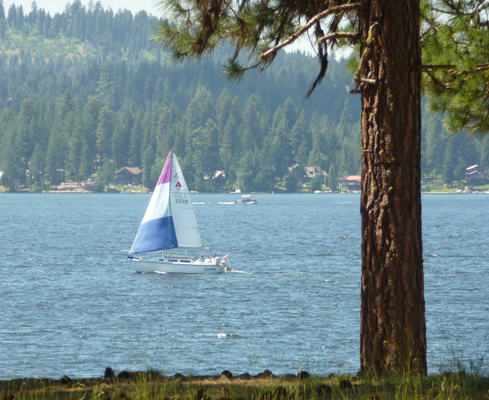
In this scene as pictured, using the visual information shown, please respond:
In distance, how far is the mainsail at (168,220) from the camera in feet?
135

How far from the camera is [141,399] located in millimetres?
5832

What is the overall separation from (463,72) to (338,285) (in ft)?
92.4

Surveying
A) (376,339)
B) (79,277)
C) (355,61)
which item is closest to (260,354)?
(355,61)

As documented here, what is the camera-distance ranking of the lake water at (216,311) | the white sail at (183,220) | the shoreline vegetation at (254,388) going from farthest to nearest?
the white sail at (183,220) → the lake water at (216,311) → the shoreline vegetation at (254,388)

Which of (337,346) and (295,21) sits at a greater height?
(295,21)

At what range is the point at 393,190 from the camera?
7383mm

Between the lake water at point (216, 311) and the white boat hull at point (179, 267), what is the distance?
1.78ft

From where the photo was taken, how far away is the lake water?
2045 centimetres

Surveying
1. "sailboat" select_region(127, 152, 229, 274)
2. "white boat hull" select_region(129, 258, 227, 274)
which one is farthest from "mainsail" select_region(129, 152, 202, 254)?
"white boat hull" select_region(129, 258, 227, 274)

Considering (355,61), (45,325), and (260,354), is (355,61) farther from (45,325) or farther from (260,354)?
(45,325)

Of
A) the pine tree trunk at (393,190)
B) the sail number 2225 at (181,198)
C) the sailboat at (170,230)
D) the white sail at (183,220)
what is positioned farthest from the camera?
the sail number 2225 at (181,198)

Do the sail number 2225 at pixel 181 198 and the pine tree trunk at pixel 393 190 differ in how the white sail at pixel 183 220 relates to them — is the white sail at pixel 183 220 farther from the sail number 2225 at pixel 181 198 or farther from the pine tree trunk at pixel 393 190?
the pine tree trunk at pixel 393 190

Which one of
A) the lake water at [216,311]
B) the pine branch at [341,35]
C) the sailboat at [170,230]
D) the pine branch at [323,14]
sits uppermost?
the pine branch at [323,14]

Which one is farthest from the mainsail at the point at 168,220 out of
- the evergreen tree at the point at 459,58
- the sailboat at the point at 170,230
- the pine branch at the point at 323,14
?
the pine branch at the point at 323,14
